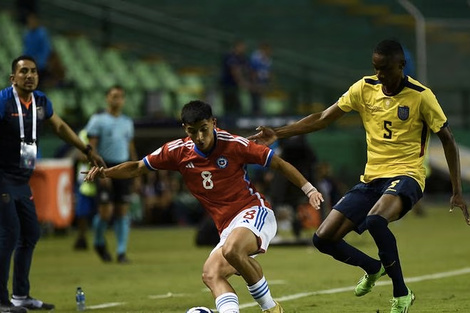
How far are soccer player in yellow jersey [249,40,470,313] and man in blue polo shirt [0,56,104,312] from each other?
87.2 inches

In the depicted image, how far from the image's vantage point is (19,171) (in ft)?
34.1

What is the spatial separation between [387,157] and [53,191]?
38.7 ft

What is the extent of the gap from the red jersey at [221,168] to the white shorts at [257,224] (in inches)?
2.9

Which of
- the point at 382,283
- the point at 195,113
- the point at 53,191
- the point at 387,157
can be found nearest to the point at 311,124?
the point at 387,157

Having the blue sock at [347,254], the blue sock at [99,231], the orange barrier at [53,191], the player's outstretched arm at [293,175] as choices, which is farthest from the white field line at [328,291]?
the orange barrier at [53,191]

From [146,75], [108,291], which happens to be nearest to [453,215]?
[146,75]

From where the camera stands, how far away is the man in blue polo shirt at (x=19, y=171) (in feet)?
33.4

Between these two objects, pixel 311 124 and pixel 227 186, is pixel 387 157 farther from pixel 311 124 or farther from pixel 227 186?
pixel 227 186

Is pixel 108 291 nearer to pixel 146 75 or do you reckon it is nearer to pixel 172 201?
pixel 172 201

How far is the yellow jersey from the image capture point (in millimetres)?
9242

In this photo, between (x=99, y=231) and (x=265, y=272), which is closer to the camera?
(x=265, y=272)

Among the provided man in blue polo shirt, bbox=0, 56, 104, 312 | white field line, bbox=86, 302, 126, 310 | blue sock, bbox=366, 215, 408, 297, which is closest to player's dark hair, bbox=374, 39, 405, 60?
blue sock, bbox=366, 215, 408, 297

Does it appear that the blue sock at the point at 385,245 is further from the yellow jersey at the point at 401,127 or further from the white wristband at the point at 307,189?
the white wristband at the point at 307,189

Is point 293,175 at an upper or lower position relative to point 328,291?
upper
